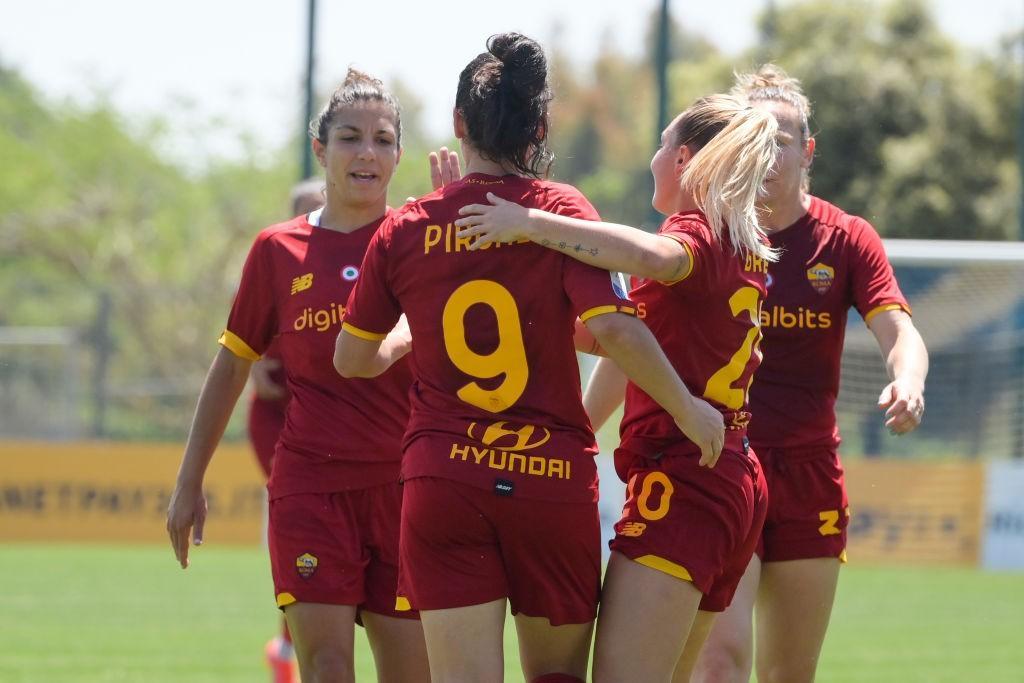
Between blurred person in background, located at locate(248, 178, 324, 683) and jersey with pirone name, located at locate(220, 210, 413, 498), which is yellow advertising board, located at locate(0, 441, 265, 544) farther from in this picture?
jersey with pirone name, located at locate(220, 210, 413, 498)

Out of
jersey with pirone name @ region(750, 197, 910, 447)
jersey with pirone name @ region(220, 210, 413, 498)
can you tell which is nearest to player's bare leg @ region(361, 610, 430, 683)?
jersey with pirone name @ region(220, 210, 413, 498)

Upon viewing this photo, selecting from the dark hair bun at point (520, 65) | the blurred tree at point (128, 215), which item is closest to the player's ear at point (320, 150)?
the dark hair bun at point (520, 65)

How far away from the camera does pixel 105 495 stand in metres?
18.0

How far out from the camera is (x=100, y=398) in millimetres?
19938

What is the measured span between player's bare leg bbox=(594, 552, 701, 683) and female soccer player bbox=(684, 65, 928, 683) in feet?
3.37

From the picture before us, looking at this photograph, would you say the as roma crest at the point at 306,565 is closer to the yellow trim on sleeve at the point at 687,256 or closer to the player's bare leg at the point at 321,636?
the player's bare leg at the point at 321,636

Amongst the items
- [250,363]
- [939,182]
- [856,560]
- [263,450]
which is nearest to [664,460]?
[250,363]

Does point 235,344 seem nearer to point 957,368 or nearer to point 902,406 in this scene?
point 902,406

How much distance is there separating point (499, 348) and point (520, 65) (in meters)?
0.73

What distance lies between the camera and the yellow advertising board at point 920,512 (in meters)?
15.2

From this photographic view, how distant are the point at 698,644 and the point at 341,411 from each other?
4.63ft

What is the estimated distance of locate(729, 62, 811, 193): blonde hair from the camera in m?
4.80

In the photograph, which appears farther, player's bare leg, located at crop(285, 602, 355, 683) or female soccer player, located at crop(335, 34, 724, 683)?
player's bare leg, located at crop(285, 602, 355, 683)

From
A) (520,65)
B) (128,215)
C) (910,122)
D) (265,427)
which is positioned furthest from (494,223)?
(128,215)
